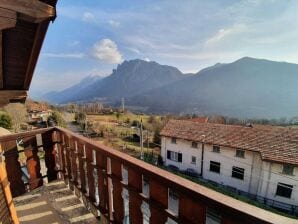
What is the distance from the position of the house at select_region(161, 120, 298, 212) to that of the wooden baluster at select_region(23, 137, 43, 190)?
40.9ft

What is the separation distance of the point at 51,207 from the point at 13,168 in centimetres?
66

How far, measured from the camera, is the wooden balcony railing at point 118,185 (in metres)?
0.78

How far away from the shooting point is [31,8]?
3.74 ft

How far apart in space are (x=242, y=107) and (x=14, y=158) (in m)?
106

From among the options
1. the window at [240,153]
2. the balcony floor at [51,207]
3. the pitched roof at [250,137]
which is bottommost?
the window at [240,153]

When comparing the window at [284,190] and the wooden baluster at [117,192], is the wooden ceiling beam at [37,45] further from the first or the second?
the window at [284,190]

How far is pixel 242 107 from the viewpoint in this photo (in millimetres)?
97062

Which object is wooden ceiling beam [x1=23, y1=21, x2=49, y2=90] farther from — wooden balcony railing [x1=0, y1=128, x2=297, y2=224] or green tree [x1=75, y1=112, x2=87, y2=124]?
green tree [x1=75, y1=112, x2=87, y2=124]

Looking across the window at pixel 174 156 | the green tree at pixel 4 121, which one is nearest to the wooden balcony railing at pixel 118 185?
the window at pixel 174 156

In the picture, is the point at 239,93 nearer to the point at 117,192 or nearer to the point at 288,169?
the point at 288,169

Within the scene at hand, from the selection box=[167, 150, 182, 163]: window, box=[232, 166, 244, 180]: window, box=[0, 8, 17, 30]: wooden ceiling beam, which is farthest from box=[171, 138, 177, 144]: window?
box=[0, 8, 17, 30]: wooden ceiling beam

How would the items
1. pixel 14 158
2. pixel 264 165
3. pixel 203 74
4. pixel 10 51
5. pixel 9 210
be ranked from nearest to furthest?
pixel 9 210, pixel 10 51, pixel 14 158, pixel 264 165, pixel 203 74

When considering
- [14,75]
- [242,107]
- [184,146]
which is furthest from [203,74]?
[14,75]

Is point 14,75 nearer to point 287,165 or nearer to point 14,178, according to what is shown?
point 14,178
